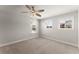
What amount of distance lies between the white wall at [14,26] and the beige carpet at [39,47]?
214 millimetres

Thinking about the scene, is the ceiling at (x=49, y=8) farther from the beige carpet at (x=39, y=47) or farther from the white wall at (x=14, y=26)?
the beige carpet at (x=39, y=47)

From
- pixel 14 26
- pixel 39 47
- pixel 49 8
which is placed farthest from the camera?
pixel 14 26

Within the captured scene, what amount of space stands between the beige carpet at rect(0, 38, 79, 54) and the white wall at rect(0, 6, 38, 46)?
0.70ft

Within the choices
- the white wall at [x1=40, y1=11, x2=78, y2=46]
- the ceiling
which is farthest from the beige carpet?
the ceiling

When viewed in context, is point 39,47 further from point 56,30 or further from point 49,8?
point 49,8

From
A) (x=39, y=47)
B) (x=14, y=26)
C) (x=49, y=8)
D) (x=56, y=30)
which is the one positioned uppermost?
(x=49, y=8)

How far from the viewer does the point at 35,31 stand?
8.32 ft

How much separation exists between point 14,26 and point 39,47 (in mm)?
1265

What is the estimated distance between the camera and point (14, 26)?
2.83 m

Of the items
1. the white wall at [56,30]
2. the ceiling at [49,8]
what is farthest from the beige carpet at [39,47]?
the ceiling at [49,8]

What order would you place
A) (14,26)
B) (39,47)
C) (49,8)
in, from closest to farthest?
(49,8), (39,47), (14,26)

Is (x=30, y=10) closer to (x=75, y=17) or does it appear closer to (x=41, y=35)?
(x=41, y=35)

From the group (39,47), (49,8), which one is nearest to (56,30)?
(49,8)
